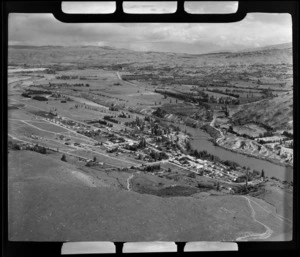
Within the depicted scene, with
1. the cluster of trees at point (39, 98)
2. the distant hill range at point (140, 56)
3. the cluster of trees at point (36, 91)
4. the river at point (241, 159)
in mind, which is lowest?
the river at point (241, 159)

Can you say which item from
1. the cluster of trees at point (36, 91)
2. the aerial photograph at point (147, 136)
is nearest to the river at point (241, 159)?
the aerial photograph at point (147, 136)

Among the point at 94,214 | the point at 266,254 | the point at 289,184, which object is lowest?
the point at 266,254

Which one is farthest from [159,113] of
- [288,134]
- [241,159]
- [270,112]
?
[288,134]

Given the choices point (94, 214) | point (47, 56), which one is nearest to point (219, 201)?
point (94, 214)

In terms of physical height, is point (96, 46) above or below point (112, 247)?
above

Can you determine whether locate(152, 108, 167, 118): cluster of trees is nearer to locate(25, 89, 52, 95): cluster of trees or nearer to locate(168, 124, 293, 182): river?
locate(168, 124, 293, 182): river

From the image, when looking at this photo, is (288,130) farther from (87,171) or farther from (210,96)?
(87,171)

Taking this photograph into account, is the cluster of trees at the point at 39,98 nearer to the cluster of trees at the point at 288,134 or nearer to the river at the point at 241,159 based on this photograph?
the river at the point at 241,159
